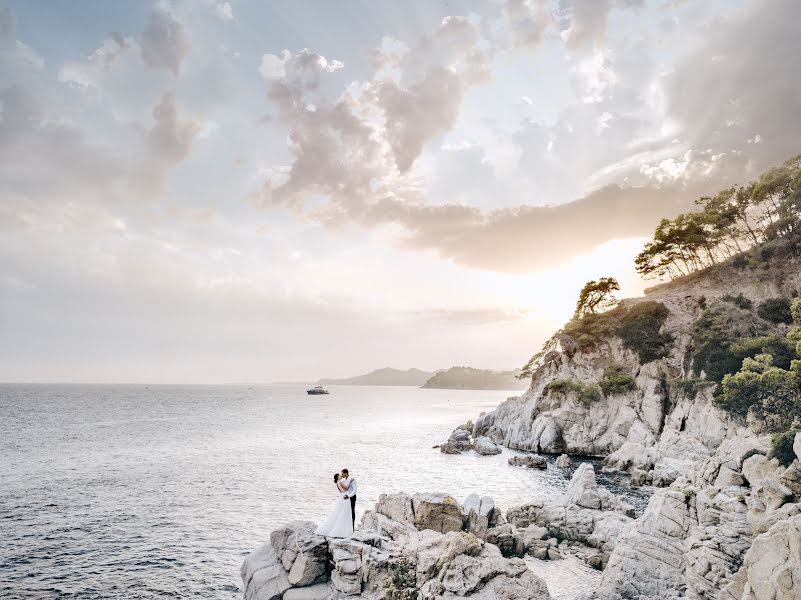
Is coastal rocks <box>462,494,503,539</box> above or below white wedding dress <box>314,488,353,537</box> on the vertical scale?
below

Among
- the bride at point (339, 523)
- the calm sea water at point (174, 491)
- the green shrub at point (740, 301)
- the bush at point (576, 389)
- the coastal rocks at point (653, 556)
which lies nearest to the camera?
the coastal rocks at point (653, 556)

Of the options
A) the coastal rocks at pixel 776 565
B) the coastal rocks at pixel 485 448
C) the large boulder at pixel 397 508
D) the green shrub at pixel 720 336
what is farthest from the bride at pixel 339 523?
the green shrub at pixel 720 336

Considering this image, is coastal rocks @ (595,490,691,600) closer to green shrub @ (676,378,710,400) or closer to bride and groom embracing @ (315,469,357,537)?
bride and groom embracing @ (315,469,357,537)

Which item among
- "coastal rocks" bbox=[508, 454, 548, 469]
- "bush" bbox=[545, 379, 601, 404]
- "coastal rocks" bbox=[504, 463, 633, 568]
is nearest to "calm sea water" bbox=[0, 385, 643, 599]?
"coastal rocks" bbox=[508, 454, 548, 469]

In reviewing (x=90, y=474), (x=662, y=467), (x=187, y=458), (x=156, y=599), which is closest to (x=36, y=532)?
(x=156, y=599)

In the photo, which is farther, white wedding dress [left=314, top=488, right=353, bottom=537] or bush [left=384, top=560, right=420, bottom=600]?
white wedding dress [left=314, top=488, right=353, bottom=537]

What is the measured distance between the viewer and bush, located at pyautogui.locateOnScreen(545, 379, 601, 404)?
68.2 m

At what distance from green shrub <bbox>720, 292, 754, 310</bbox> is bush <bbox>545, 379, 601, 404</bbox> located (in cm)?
2341

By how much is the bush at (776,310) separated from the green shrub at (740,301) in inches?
81.7

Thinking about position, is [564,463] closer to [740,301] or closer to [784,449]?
[740,301]

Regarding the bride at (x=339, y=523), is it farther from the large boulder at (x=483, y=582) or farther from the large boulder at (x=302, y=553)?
the large boulder at (x=483, y=582)

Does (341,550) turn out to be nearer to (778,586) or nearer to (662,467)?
(778,586)

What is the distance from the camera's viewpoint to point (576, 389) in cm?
7038

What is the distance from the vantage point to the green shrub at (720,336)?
52.8 m
